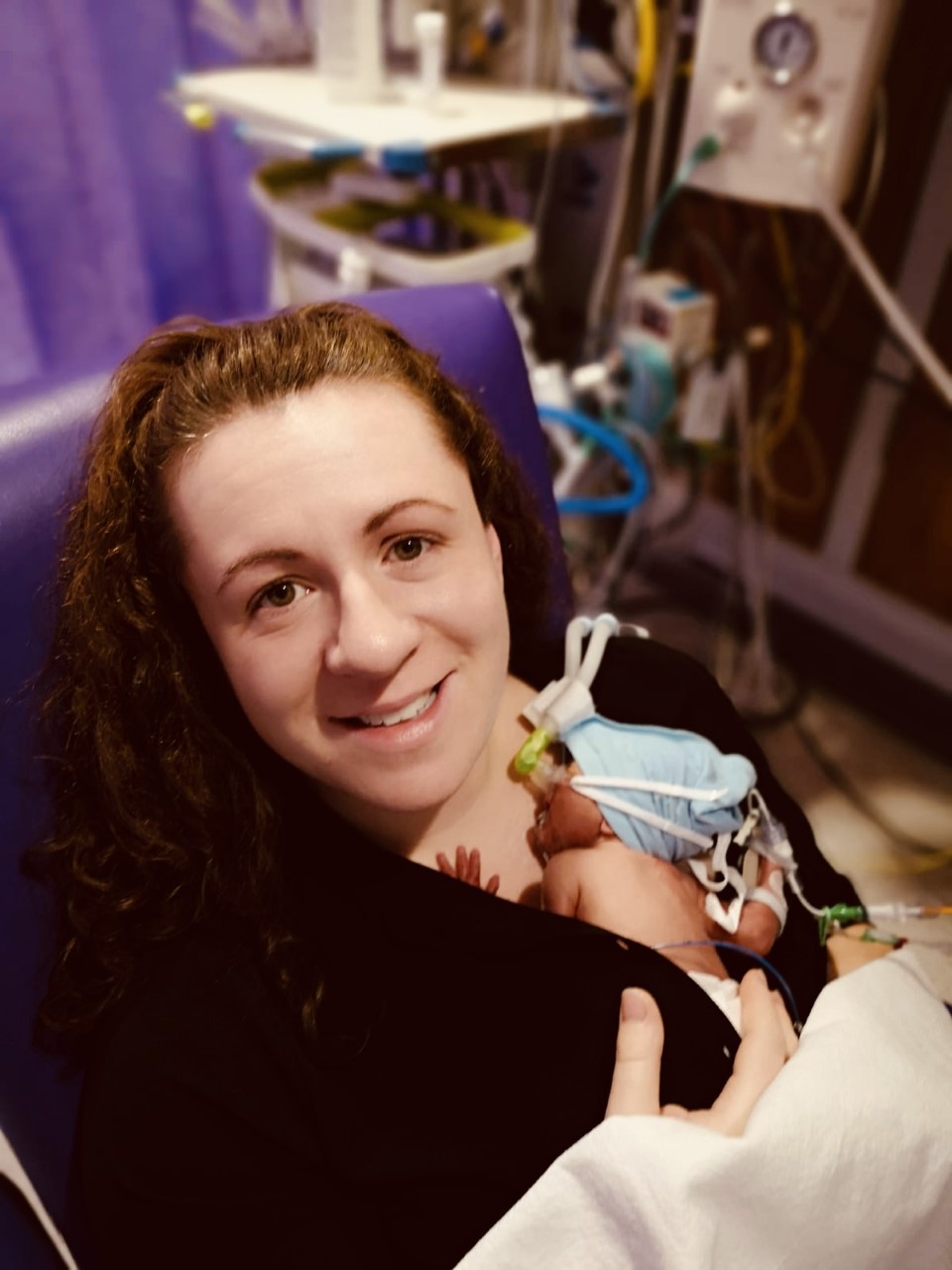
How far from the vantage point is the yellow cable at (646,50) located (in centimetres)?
146

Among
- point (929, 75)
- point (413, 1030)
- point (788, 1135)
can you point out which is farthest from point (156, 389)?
point (929, 75)

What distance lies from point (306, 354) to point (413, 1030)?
50cm

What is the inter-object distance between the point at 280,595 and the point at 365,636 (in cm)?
8

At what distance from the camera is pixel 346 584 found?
66 cm

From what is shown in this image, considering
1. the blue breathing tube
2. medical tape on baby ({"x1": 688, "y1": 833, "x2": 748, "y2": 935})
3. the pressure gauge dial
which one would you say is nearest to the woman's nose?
medical tape on baby ({"x1": 688, "y1": 833, "x2": 748, "y2": 935})

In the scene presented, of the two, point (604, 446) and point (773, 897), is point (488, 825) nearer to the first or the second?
point (773, 897)

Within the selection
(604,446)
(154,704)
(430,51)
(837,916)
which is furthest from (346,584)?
(430,51)

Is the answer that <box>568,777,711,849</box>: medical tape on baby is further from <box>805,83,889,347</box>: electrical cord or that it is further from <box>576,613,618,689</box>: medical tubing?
<box>805,83,889,347</box>: electrical cord

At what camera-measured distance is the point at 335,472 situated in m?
0.65

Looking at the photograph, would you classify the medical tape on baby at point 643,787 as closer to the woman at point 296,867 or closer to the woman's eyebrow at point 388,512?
the woman at point 296,867

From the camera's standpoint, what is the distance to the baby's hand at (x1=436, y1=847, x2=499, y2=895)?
821mm

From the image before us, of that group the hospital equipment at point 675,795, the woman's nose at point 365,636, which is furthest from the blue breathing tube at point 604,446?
the woman's nose at point 365,636

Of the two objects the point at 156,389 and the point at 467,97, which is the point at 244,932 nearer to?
the point at 156,389

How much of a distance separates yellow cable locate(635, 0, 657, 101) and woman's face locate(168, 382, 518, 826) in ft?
3.59
